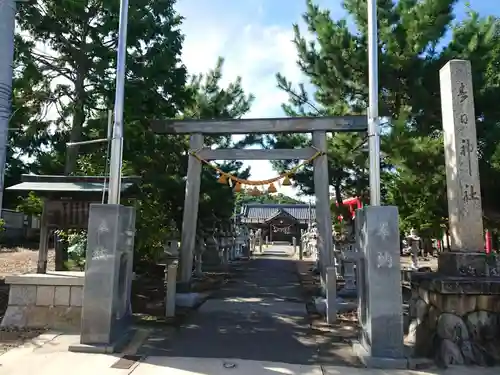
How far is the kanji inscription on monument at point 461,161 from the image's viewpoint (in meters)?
6.53

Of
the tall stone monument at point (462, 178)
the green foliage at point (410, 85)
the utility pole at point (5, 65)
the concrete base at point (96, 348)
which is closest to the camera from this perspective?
the utility pole at point (5, 65)

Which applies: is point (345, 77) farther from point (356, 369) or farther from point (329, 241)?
point (356, 369)

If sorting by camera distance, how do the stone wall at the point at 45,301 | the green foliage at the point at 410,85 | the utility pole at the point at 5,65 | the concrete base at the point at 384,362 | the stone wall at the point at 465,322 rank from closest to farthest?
the concrete base at the point at 384,362 < the stone wall at the point at 465,322 < the utility pole at the point at 5,65 < the stone wall at the point at 45,301 < the green foliage at the point at 410,85

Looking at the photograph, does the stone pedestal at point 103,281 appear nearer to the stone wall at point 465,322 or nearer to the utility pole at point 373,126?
the utility pole at point 373,126

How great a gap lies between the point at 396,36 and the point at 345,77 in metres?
1.59

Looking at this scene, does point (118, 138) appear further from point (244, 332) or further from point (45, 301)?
point (244, 332)

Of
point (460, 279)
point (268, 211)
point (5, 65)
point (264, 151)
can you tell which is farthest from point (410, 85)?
point (268, 211)

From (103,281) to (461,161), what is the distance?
226 inches

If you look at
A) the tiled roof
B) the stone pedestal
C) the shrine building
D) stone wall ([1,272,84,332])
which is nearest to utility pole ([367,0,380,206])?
the stone pedestal

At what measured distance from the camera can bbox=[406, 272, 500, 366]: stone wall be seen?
5582mm

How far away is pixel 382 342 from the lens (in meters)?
5.64

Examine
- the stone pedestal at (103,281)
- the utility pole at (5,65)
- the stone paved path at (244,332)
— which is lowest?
the stone paved path at (244,332)

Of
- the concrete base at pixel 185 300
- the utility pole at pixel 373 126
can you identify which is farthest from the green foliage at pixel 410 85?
the concrete base at pixel 185 300

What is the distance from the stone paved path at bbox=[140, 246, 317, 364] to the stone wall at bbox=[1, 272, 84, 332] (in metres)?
1.43
